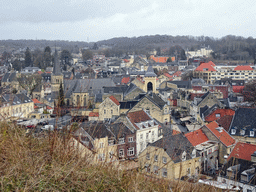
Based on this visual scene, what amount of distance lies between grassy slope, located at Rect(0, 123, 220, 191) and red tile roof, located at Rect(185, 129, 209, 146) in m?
12.9

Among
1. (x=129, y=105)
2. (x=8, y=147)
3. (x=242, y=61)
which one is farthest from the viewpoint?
(x=242, y=61)

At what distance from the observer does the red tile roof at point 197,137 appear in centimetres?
1765

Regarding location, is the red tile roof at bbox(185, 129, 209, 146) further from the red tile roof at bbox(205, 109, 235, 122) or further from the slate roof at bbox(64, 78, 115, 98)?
the slate roof at bbox(64, 78, 115, 98)

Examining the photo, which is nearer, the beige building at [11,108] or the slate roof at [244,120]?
the beige building at [11,108]

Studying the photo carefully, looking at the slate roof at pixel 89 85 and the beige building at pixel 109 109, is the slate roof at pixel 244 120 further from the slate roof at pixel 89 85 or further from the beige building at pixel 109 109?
the slate roof at pixel 89 85

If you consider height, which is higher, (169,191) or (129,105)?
(169,191)

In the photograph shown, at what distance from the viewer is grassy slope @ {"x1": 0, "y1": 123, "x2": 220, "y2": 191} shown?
388 centimetres

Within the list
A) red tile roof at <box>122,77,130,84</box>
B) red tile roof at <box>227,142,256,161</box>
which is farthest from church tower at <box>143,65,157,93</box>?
red tile roof at <box>227,142,256,161</box>

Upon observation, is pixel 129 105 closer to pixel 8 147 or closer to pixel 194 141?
pixel 194 141

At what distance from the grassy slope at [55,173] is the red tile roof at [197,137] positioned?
509 inches

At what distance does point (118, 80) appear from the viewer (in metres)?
55.3

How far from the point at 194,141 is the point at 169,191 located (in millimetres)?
13657

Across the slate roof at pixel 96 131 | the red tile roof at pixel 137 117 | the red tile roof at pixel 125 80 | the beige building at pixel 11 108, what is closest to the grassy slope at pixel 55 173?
the beige building at pixel 11 108

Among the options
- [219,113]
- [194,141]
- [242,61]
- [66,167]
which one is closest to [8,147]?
[66,167]
